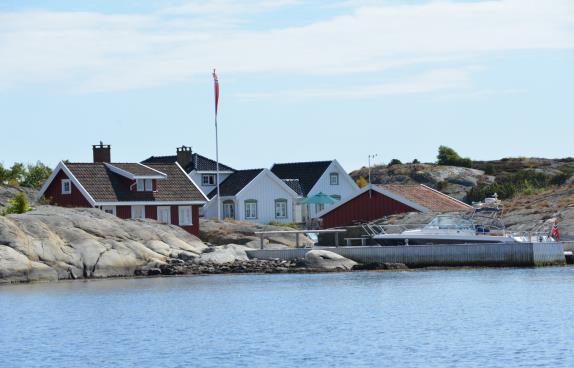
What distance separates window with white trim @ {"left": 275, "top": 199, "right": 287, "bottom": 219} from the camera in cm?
8000

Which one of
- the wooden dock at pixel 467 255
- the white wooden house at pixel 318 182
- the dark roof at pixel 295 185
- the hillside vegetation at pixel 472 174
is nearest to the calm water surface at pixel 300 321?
the wooden dock at pixel 467 255

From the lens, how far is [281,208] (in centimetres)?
8019

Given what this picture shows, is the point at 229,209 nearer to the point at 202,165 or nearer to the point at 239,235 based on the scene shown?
the point at 202,165

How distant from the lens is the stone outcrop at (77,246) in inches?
1907

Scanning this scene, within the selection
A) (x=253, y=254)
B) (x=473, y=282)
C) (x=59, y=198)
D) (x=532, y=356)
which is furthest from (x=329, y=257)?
(x=532, y=356)

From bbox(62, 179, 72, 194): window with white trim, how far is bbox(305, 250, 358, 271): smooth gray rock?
17.0 metres

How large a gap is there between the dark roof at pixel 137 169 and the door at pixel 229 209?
41.1ft

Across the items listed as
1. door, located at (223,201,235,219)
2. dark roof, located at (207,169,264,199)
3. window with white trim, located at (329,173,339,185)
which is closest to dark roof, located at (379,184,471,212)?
dark roof, located at (207,169,264,199)

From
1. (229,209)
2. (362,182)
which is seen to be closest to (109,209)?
(229,209)

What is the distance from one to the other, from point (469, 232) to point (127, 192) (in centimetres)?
2082

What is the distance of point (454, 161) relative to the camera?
106625 millimetres

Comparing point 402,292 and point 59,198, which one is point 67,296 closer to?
point 402,292

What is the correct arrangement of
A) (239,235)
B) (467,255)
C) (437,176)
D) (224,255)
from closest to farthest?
(467,255)
(224,255)
(239,235)
(437,176)

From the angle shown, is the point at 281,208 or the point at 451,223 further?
the point at 281,208
